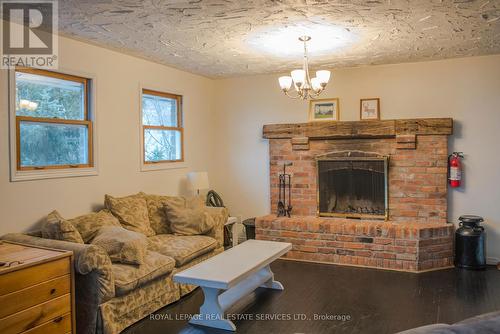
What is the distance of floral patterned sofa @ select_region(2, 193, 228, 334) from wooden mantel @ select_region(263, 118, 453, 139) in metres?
2.19

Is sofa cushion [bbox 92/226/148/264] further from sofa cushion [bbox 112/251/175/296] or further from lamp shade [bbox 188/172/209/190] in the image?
lamp shade [bbox 188/172/209/190]

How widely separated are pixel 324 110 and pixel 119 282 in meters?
3.43

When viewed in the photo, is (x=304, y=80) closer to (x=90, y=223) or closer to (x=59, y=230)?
(x=90, y=223)

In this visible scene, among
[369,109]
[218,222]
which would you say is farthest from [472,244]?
[218,222]

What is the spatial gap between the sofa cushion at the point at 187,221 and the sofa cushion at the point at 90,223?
673mm

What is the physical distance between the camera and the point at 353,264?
4750 mm

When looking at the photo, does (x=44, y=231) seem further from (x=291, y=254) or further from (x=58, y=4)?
(x=291, y=254)

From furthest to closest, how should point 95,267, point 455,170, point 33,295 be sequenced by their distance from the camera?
1. point 455,170
2. point 95,267
3. point 33,295

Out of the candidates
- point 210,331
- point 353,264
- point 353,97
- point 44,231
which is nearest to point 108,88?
point 44,231

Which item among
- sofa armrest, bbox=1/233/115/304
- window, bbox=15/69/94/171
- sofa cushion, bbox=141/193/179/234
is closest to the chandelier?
sofa cushion, bbox=141/193/179/234

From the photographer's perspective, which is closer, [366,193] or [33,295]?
[33,295]

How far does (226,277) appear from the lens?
9.64ft

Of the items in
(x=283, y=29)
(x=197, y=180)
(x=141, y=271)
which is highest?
(x=283, y=29)

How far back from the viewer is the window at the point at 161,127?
4.89 metres
